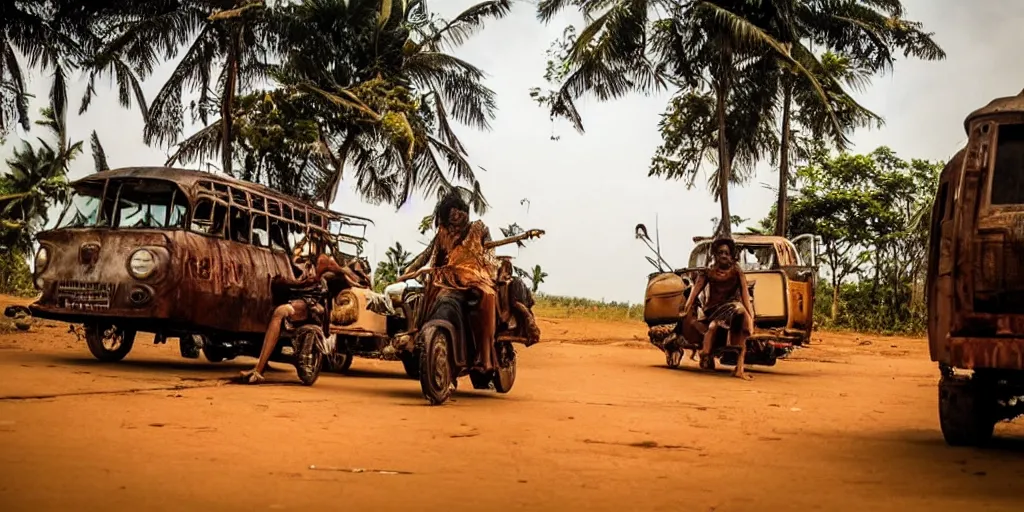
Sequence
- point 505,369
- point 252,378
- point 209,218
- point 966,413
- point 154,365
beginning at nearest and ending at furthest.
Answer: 1. point 966,413
2. point 252,378
3. point 505,369
4. point 209,218
5. point 154,365

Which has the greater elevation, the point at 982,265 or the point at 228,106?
A: the point at 228,106

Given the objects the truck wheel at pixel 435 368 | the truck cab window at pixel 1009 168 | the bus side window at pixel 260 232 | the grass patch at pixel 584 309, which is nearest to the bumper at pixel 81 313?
the bus side window at pixel 260 232

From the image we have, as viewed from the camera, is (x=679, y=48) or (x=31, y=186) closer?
(x=679, y=48)

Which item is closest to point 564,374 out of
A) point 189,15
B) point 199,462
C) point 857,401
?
point 857,401

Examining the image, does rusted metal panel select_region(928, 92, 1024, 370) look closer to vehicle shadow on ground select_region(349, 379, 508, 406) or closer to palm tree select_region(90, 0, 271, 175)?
vehicle shadow on ground select_region(349, 379, 508, 406)

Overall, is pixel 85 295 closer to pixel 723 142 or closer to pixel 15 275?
pixel 723 142

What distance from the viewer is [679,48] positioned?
93.2ft

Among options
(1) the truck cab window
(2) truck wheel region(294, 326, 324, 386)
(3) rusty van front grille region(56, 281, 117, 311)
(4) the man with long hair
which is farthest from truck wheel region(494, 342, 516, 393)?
(1) the truck cab window

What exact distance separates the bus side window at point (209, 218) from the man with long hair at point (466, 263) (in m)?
3.07

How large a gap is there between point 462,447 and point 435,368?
2671 mm

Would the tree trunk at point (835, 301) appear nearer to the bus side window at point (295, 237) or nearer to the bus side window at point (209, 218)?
the bus side window at point (295, 237)

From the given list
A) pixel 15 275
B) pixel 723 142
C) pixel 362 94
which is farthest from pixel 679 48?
A: pixel 15 275

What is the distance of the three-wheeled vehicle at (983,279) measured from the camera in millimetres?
7180

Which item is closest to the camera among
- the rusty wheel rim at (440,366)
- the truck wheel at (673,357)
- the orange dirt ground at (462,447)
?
the orange dirt ground at (462,447)
